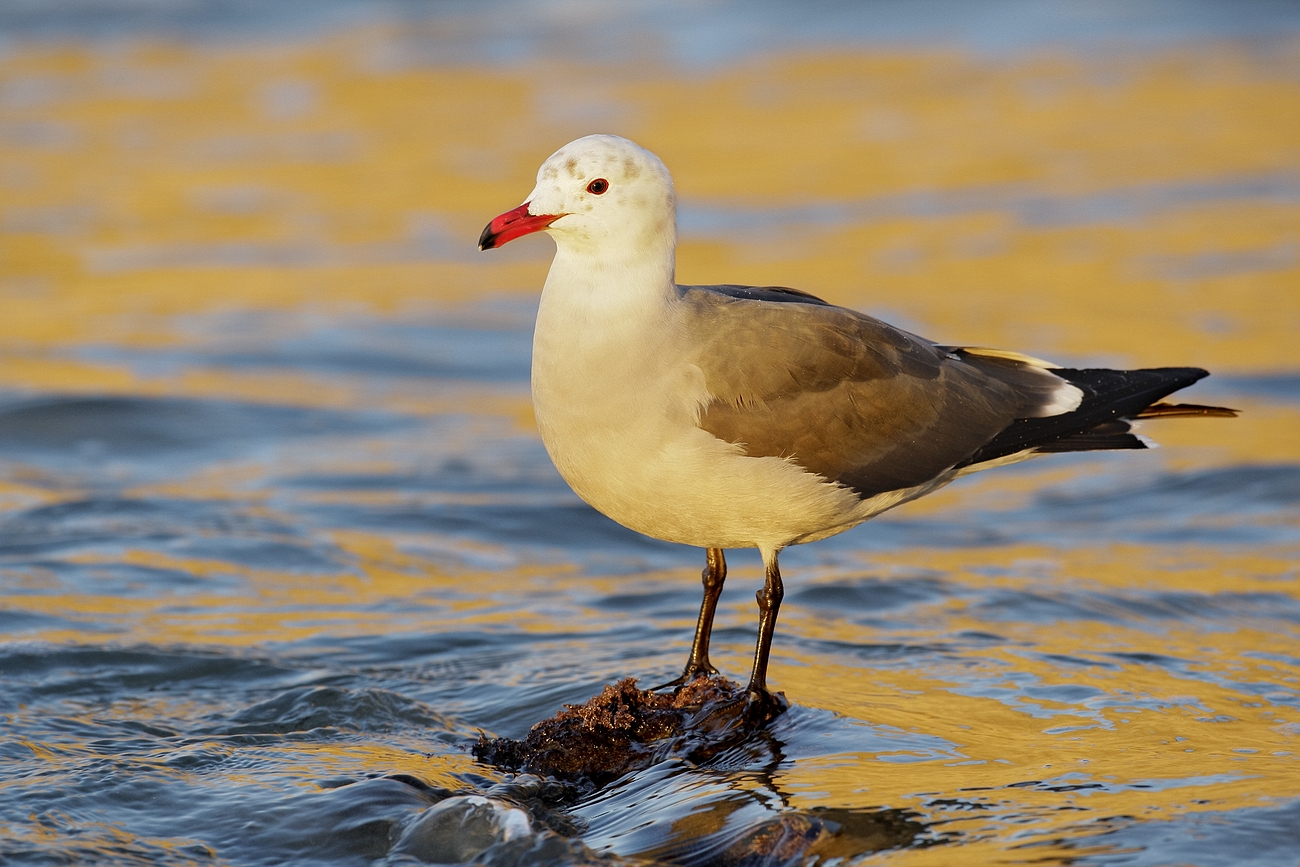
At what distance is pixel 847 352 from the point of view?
5.53 m

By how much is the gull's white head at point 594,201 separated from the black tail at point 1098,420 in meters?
1.55

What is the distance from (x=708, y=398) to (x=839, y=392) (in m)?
0.60

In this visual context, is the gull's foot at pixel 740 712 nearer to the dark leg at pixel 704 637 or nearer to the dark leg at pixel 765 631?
the dark leg at pixel 765 631

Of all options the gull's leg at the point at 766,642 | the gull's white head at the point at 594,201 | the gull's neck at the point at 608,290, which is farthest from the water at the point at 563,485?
the gull's white head at the point at 594,201

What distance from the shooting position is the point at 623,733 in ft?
17.1

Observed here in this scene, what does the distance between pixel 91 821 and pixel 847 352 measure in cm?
279

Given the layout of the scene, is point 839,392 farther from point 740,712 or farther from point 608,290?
point 740,712

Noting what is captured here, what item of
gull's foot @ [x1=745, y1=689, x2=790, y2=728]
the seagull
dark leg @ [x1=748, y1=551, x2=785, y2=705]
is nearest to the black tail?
the seagull

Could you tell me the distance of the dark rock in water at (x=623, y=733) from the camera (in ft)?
16.9

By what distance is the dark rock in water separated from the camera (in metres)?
5.15

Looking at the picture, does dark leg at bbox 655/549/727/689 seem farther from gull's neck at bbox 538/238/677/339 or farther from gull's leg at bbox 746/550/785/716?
gull's neck at bbox 538/238/677/339

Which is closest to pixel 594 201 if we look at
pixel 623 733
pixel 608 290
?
pixel 608 290

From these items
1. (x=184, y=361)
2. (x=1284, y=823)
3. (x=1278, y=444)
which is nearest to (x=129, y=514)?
(x=184, y=361)

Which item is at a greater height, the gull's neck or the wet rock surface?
the gull's neck
